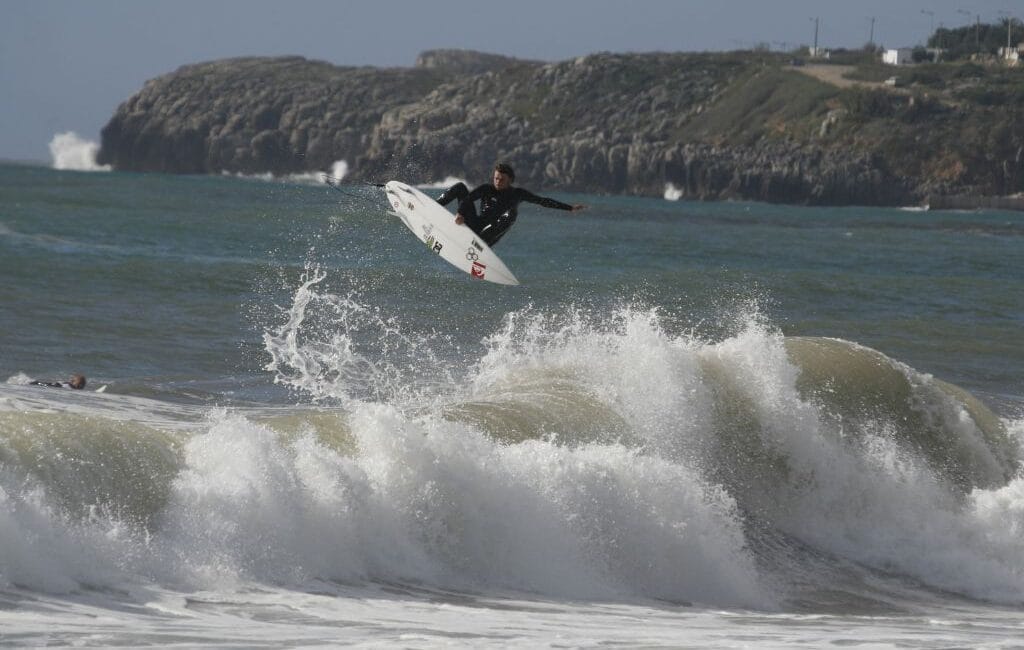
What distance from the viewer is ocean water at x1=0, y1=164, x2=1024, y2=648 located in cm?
977

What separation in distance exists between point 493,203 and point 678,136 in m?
148

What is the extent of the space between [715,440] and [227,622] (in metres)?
6.72

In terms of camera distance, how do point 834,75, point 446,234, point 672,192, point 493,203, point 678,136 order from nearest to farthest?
point 493,203, point 446,234, point 672,192, point 678,136, point 834,75

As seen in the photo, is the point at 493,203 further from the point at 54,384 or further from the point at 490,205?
the point at 54,384

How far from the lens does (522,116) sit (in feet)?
564

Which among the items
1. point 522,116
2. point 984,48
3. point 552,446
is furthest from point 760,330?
point 984,48

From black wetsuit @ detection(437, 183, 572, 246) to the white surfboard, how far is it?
0.15 metres

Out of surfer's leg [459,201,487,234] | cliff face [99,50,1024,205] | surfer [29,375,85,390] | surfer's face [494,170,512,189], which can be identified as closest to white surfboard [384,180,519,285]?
surfer's leg [459,201,487,234]

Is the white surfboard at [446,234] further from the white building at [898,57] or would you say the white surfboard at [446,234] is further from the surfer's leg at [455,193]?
the white building at [898,57]

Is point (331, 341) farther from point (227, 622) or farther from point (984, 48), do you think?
point (984, 48)

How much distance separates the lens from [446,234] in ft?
55.0

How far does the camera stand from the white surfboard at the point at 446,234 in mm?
16422

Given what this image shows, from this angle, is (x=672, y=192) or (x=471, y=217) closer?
(x=471, y=217)

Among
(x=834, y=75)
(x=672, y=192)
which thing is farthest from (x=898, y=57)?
(x=672, y=192)
